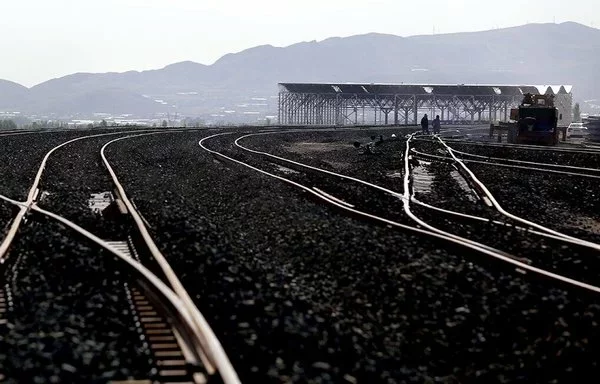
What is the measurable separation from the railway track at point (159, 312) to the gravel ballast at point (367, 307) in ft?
0.83

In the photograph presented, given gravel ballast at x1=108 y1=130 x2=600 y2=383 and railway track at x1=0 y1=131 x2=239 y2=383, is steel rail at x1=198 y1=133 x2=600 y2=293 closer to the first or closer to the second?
gravel ballast at x1=108 y1=130 x2=600 y2=383

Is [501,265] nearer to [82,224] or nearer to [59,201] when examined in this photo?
[82,224]

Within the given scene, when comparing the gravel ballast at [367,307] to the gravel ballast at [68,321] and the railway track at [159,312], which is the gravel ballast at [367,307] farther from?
the gravel ballast at [68,321]

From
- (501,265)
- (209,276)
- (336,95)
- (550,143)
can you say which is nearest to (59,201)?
(209,276)

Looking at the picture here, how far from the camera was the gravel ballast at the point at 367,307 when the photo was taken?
539 cm

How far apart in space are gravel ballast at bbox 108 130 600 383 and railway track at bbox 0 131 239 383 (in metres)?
0.25

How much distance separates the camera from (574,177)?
18.7m

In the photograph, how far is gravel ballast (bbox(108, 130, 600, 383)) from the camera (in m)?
5.39

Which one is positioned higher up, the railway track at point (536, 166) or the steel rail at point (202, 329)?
the steel rail at point (202, 329)

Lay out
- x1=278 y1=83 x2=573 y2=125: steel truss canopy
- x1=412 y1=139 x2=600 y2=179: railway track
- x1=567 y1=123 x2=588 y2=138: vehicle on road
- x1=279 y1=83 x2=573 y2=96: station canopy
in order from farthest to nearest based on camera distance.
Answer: x1=278 y1=83 x2=573 y2=125: steel truss canopy
x1=279 y1=83 x2=573 y2=96: station canopy
x1=567 y1=123 x2=588 y2=138: vehicle on road
x1=412 y1=139 x2=600 y2=179: railway track

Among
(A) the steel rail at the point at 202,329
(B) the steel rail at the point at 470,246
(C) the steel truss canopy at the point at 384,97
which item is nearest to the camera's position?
(A) the steel rail at the point at 202,329

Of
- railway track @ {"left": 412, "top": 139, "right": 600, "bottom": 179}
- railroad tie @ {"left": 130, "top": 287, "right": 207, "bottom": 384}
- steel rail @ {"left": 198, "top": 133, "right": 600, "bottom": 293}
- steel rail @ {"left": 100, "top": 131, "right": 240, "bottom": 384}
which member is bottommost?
railway track @ {"left": 412, "top": 139, "right": 600, "bottom": 179}

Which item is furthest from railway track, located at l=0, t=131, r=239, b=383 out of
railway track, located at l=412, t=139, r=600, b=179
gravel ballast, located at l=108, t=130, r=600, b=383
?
railway track, located at l=412, t=139, r=600, b=179

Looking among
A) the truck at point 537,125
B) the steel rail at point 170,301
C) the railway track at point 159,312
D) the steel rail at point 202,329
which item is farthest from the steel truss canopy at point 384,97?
the steel rail at point 170,301
